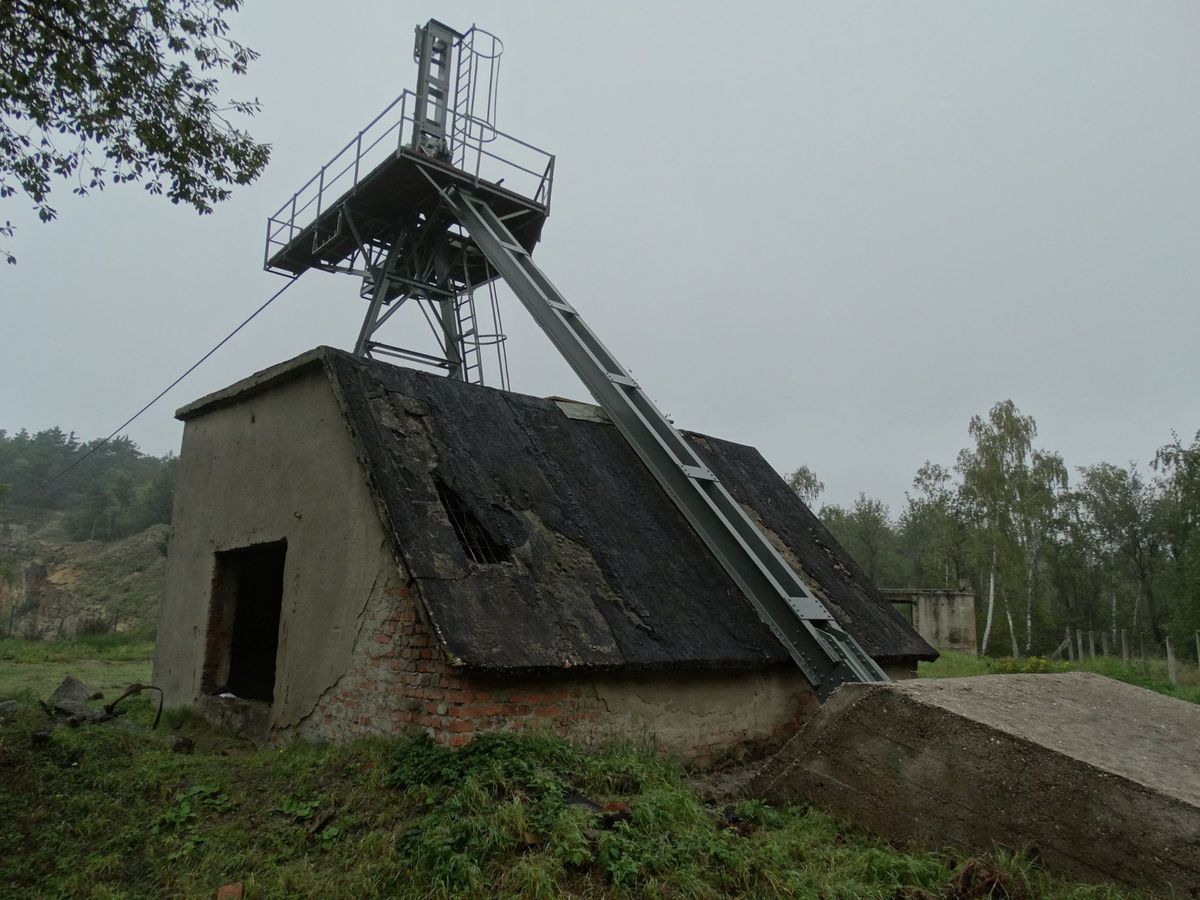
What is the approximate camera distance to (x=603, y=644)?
6.14 m

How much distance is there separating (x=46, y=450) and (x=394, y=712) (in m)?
69.7

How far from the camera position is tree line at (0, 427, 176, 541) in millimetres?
43875

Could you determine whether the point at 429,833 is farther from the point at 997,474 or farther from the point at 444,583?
the point at 997,474

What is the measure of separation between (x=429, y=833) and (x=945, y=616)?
72.6 ft

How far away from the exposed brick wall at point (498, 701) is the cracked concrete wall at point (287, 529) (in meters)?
0.24

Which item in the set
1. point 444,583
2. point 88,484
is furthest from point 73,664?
point 88,484

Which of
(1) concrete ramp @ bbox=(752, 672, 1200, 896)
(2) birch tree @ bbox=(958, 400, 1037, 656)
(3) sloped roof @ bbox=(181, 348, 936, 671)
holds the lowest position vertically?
(1) concrete ramp @ bbox=(752, 672, 1200, 896)

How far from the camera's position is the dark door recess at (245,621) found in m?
8.17

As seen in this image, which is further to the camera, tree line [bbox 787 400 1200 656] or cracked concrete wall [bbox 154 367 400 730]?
tree line [bbox 787 400 1200 656]

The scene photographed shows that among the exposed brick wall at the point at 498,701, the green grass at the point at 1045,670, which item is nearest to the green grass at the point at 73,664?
the exposed brick wall at the point at 498,701

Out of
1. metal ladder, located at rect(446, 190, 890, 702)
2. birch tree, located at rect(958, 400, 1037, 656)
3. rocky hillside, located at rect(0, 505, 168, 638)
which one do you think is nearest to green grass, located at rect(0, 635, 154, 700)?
metal ladder, located at rect(446, 190, 890, 702)

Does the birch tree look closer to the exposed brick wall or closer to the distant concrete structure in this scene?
the distant concrete structure

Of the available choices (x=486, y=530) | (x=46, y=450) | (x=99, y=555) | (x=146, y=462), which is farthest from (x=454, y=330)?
(x=146, y=462)

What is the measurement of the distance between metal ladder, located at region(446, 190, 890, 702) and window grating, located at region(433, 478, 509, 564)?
96.4 inches
